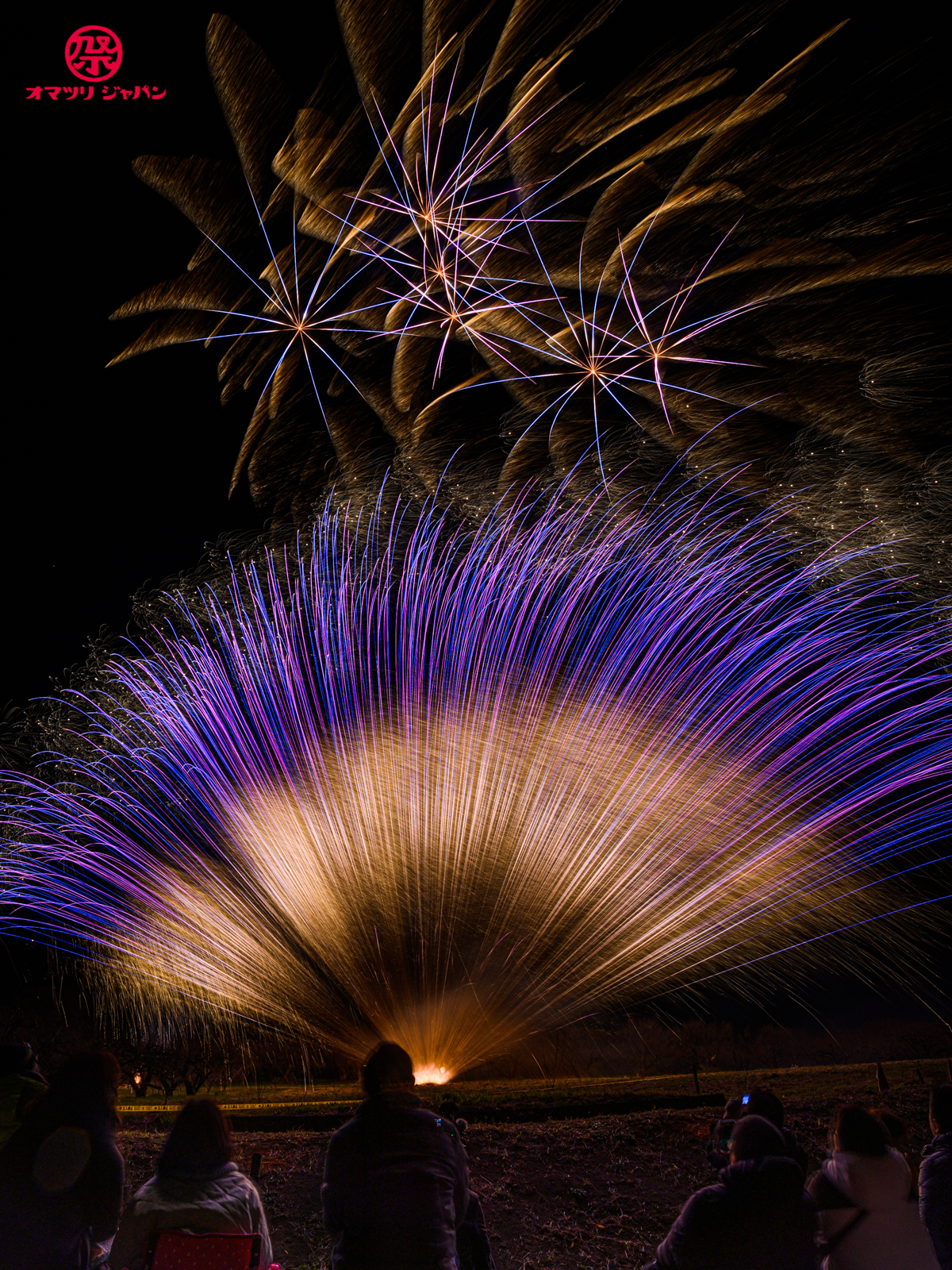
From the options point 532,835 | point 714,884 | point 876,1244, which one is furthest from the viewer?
point 532,835

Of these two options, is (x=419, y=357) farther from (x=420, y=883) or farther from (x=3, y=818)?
(x=3, y=818)

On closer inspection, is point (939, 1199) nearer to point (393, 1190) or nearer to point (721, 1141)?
point (721, 1141)

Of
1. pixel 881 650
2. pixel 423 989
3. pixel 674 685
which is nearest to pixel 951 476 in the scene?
pixel 881 650

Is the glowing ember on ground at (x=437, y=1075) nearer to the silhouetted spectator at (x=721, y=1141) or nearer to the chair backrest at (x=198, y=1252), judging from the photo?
the silhouetted spectator at (x=721, y=1141)

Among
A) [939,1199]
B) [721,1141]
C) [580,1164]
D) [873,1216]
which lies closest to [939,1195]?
[939,1199]

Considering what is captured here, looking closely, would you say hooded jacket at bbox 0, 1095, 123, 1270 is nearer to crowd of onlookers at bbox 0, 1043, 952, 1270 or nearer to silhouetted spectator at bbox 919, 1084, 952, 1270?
crowd of onlookers at bbox 0, 1043, 952, 1270

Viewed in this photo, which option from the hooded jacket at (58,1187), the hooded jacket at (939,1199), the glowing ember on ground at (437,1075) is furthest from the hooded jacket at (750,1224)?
the glowing ember on ground at (437,1075)

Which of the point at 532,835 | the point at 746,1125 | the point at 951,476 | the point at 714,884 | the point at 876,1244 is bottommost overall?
the point at 876,1244
